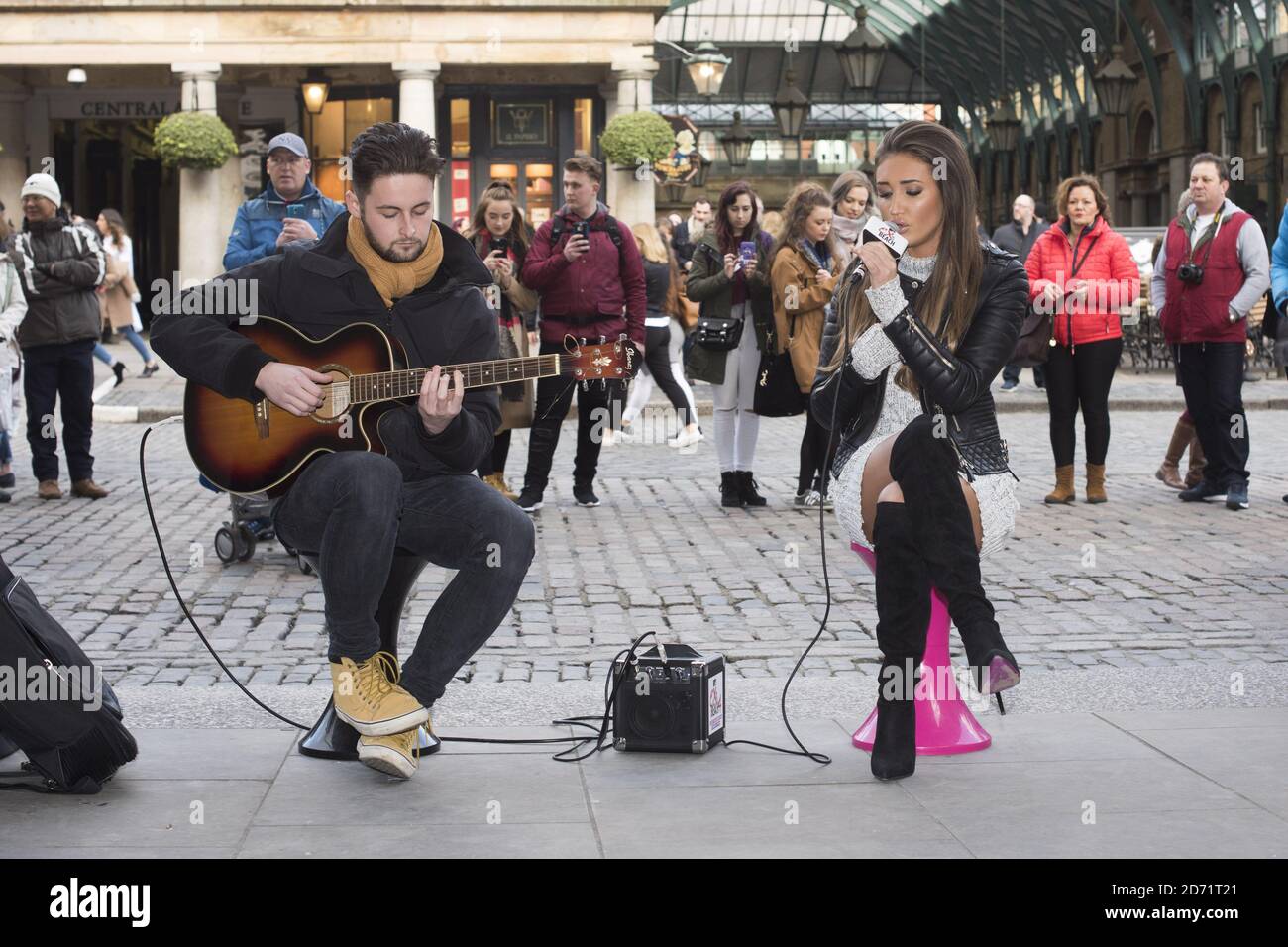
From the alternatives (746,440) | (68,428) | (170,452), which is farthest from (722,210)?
(170,452)

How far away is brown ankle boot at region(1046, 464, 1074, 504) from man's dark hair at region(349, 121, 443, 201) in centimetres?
679

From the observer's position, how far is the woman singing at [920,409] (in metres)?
4.68

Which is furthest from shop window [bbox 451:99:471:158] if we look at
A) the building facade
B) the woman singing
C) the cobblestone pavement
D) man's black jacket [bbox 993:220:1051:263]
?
the woman singing

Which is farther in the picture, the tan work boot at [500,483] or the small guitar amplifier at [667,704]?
the tan work boot at [500,483]

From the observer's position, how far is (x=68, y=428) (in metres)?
11.2

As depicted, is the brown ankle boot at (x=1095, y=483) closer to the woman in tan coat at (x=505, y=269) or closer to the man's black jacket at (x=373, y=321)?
the woman in tan coat at (x=505, y=269)

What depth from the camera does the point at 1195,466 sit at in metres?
11.4

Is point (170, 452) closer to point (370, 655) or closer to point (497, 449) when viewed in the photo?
point (497, 449)

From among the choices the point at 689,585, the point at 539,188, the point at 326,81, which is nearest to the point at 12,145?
the point at 326,81

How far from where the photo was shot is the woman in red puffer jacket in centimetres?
1073

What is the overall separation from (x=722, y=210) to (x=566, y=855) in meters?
7.43

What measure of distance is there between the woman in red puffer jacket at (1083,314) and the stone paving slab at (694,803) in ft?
19.2

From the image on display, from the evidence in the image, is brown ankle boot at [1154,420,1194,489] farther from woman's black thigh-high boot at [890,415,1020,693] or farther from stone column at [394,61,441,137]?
stone column at [394,61,441,137]

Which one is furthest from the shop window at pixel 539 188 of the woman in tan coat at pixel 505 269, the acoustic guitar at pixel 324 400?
the acoustic guitar at pixel 324 400
